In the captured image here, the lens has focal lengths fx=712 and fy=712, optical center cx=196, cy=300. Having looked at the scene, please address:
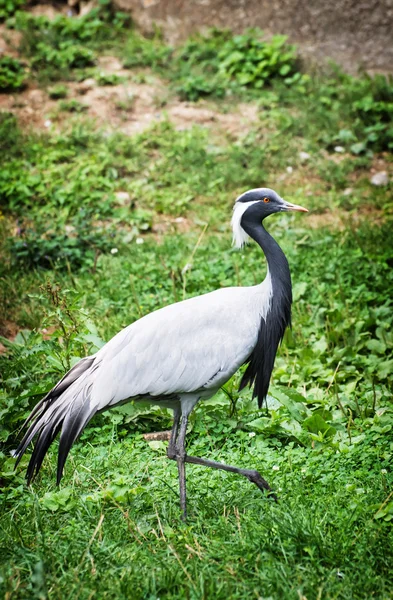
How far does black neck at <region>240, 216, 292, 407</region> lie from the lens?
3.93m

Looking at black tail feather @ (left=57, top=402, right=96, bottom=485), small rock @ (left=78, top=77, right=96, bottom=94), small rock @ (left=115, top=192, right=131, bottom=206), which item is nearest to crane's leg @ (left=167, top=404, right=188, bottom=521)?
black tail feather @ (left=57, top=402, right=96, bottom=485)

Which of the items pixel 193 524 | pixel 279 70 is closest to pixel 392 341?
pixel 193 524

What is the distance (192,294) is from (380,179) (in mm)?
2707

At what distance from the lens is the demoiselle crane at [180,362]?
12.2 ft

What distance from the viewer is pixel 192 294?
18.9 feet

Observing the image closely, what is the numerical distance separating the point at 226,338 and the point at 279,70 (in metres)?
5.59

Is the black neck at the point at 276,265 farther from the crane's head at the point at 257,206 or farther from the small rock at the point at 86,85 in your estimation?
the small rock at the point at 86,85

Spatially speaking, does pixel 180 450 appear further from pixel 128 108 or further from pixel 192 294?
pixel 128 108

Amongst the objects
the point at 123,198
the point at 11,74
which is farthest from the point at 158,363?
the point at 11,74

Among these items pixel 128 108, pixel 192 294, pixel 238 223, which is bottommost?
pixel 192 294

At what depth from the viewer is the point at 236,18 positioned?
8922mm

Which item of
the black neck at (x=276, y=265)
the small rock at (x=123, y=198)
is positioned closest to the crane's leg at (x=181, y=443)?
the black neck at (x=276, y=265)

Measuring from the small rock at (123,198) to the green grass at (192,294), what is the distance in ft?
0.11

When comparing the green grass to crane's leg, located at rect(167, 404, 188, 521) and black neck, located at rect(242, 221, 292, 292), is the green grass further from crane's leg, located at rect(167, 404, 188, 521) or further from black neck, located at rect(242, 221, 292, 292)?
black neck, located at rect(242, 221, 292, 292)
